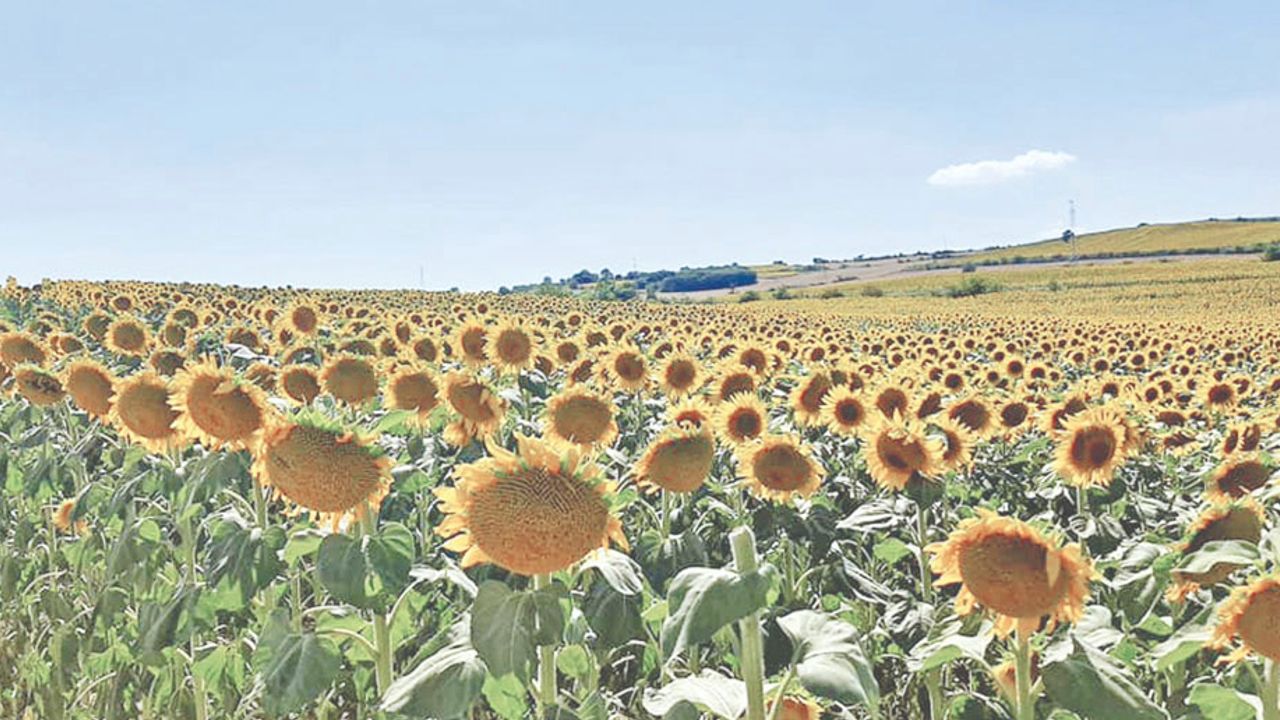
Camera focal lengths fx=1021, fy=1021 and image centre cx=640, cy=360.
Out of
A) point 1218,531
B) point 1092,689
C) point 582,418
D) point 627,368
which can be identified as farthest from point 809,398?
point 1092,689

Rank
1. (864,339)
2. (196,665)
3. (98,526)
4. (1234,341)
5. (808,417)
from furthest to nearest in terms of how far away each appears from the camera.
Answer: (1234,341), (864,339), (808,417), (98,526), (196,665)

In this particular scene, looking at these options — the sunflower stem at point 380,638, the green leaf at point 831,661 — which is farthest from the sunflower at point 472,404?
the green leaf at point 831,661

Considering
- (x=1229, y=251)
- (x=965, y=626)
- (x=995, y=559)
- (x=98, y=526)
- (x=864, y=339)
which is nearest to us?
(x=995, y=559)

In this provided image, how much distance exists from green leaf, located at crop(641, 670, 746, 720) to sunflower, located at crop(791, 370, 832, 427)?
178 inches

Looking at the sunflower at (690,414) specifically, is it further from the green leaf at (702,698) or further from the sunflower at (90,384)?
the green leaf at (702,698)

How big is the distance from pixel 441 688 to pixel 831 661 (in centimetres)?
77

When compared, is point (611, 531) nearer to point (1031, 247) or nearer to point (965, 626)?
point (965, 626)

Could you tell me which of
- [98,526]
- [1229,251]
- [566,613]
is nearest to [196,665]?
[566,613]

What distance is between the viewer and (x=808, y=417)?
6.60 meters

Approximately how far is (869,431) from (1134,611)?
208 cm

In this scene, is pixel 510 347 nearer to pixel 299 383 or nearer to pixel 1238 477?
pixel 299 383

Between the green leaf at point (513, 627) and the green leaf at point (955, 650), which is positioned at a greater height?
the green leaf at point (513, 627)

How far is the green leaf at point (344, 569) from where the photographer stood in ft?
7.50

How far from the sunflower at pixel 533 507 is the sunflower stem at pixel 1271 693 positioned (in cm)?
138
